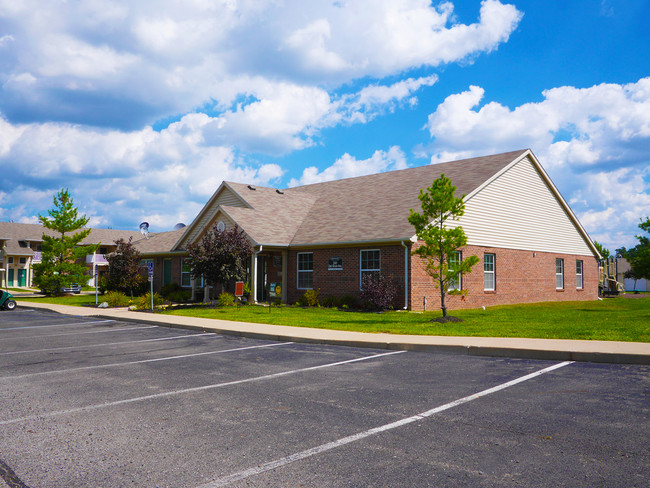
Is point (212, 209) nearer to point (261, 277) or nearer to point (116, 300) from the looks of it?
point (261, 277)

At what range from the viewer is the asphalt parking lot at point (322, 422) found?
439cm

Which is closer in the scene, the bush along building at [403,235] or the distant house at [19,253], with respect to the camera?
the bush along building at [403,235]

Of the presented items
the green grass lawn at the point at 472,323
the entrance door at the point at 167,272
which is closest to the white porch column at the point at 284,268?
the green grass lawn at the point at 472,323

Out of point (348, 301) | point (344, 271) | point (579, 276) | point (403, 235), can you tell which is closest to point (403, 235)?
point (403, 235)

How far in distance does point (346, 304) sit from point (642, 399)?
16.0 metres

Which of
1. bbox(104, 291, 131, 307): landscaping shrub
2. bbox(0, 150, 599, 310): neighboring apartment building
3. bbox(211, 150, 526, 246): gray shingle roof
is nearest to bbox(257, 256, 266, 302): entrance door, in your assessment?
bbox(0, 150, 599, 310): neighboring apartment building

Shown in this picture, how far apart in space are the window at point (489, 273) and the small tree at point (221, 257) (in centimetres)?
1128

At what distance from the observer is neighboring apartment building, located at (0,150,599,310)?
73.4 feet

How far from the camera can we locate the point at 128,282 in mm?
30484

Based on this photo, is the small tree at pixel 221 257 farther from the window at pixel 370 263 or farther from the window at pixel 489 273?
the window at pixel 489 273

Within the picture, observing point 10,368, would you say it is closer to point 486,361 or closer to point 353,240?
point 486,361

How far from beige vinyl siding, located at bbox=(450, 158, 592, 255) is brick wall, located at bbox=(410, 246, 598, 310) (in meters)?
0.51

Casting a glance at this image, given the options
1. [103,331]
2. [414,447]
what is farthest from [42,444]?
[103,331]

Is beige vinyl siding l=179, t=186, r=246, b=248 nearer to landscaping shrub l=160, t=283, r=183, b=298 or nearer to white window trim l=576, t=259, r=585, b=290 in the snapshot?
landscaping shrub l=160, t=283, r=183, b=298
